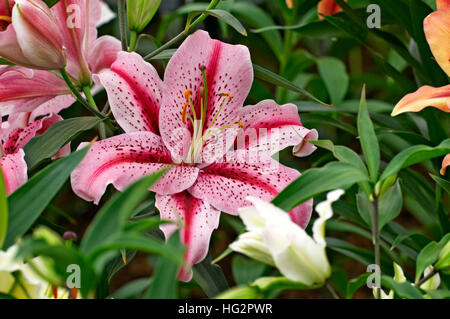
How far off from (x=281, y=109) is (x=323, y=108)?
0.18 meters

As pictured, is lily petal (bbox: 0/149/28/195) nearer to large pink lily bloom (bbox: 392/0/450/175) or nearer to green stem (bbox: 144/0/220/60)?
green stem (bbox: 144/0/220/60)

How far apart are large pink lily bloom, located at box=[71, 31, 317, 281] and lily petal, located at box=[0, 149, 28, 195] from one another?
0.20 feet

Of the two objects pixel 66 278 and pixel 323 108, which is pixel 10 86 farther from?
pixel 323 108

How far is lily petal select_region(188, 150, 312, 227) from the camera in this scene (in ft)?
1.85

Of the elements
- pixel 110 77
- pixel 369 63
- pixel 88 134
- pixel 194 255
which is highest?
pixel 110 77

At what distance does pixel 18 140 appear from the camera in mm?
630

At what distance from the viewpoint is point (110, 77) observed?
580 millimetres

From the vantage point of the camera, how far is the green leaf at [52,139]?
1.91ft

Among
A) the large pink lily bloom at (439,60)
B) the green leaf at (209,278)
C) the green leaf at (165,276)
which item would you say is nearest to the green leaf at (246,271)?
the green leaf at (209,278)

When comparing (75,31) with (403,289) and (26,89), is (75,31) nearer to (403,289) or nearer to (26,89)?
(26,89)

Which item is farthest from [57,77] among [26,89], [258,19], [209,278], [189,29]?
[258,19]

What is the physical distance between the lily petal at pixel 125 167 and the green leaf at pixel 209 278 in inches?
3.8

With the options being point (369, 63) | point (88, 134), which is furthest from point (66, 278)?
point (369, 63)

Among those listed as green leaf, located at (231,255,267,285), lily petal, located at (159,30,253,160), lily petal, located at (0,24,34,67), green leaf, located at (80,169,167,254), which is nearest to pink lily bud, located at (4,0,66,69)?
lily petal, located at (0,24,34,67)
